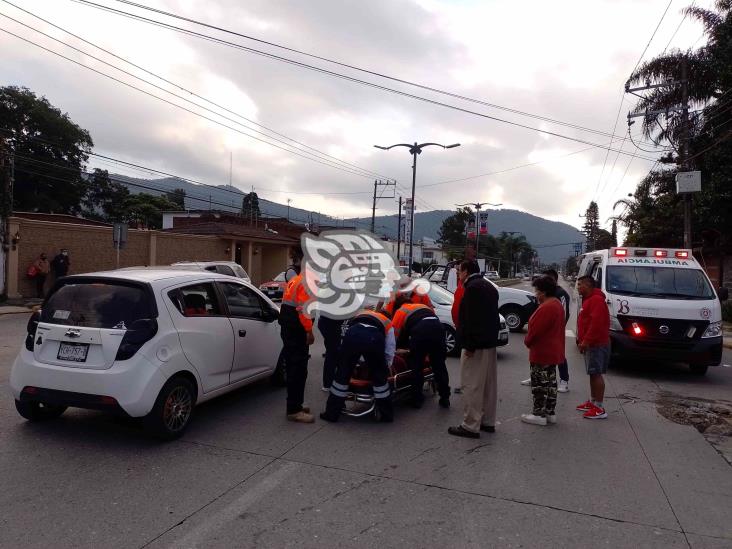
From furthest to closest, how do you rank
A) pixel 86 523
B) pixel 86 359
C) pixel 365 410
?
1. pixel 365 410
2. pixel 86 359
3. pixel 86 523

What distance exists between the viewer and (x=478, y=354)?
5.43 metres

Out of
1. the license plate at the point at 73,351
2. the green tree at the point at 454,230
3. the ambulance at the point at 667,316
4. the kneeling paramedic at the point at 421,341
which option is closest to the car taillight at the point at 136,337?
the license plate at the point at 73,351

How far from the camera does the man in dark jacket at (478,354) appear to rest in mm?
5352

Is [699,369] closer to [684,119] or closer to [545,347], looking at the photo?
[545,347]

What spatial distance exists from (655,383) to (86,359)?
26.6ft

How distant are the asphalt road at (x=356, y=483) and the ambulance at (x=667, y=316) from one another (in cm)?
266

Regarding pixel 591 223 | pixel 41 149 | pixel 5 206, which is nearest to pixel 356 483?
pixel 5 206

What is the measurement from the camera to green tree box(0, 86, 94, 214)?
44.0 meters

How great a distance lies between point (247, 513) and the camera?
359 centimetres

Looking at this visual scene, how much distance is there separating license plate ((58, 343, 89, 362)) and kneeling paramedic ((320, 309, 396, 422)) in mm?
2402

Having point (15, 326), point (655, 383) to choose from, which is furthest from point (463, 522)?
point (15, 326)

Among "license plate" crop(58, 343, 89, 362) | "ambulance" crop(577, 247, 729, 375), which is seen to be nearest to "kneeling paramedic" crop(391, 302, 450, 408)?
"license plate" crop(58, 343, 89, 362)

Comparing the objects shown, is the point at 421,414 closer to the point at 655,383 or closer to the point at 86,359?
the point at 86,359

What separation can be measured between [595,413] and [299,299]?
3776 mm
